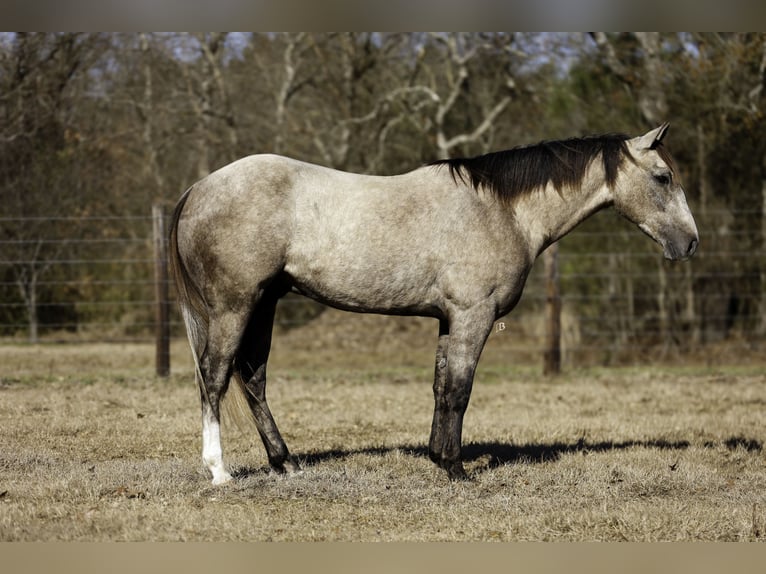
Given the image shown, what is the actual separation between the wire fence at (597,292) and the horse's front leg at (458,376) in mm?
8624

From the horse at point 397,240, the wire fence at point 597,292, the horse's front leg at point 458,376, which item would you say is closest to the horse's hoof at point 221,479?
the horse at point 397,240

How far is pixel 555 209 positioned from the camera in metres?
5.83

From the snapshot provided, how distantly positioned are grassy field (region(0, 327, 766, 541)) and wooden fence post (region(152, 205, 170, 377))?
33 centimetres

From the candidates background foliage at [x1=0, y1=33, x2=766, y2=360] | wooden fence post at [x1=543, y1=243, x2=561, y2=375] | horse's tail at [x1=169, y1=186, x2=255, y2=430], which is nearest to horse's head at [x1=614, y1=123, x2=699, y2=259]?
horse's tail at [x1=169, y1=186, x2=255, y2=430]

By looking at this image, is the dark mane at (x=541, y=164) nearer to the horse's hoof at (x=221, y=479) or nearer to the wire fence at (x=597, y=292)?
the horse's hoof at (x=221, y=479)

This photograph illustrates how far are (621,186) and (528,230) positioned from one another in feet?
2.46

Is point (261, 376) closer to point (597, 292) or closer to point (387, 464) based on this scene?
point (387, 464)

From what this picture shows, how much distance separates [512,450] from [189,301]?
2.88m

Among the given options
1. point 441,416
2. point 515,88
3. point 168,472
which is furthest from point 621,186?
point 515,88

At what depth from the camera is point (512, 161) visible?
5824 mm

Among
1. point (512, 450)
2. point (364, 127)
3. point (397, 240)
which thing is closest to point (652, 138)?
point (397, 240)

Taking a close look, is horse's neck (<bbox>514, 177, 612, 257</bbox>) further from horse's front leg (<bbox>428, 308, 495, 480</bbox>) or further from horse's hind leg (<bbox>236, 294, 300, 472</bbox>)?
horse's hind leg (<bbox>236, 294, 300, 472</bbox>)

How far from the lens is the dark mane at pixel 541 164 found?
5.73 m

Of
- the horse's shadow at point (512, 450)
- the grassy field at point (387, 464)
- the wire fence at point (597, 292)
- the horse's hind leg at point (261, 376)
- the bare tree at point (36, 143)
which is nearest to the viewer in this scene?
the grassy field at point (387, 464)
